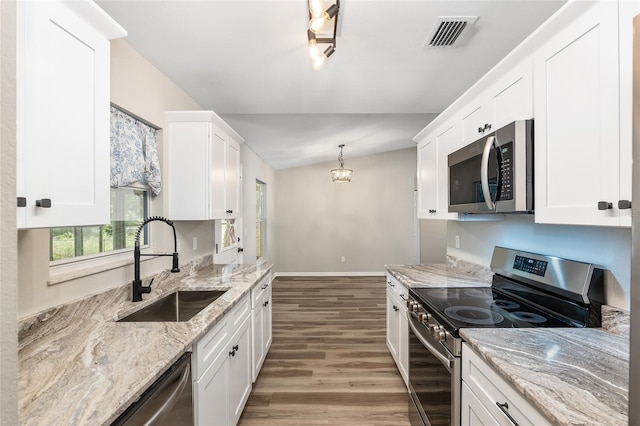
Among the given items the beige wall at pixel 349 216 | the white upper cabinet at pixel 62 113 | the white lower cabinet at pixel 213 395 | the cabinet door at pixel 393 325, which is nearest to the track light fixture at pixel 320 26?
the white upper cabinet at pixel 62 113

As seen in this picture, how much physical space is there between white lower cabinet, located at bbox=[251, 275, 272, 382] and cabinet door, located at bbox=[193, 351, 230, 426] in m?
0.63

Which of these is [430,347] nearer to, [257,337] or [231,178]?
[257,337]

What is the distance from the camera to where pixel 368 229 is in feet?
21.6

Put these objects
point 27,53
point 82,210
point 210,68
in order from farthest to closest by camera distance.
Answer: point 210,68, point 82,210, point 27,53

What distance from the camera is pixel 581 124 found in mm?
1081

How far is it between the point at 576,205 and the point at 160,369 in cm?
163

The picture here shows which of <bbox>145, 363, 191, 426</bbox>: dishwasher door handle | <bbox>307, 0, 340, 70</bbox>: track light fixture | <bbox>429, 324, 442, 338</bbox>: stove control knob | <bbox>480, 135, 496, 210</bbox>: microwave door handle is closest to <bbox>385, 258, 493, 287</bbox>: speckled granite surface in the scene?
<bbox>429, 324, 442, 338</bbox>: stove control knob

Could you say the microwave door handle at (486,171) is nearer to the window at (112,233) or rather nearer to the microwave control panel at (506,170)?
the microwave control panel at (506,170)

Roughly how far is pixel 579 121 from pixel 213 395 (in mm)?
2013

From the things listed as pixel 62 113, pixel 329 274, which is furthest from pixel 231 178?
pixel 329 274

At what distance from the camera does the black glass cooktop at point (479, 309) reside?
1376 millimetres

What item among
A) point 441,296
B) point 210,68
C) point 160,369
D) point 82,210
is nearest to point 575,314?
point 441,296

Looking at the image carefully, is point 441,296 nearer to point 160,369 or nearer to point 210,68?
point 160,369

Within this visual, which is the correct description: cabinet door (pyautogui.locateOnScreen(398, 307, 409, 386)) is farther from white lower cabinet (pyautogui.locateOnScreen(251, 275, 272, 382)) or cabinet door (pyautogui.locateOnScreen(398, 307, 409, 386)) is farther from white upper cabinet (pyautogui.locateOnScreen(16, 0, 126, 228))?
white upper cabinet (pyautogui.locateOnScreen(16, 0, 126, 228))
